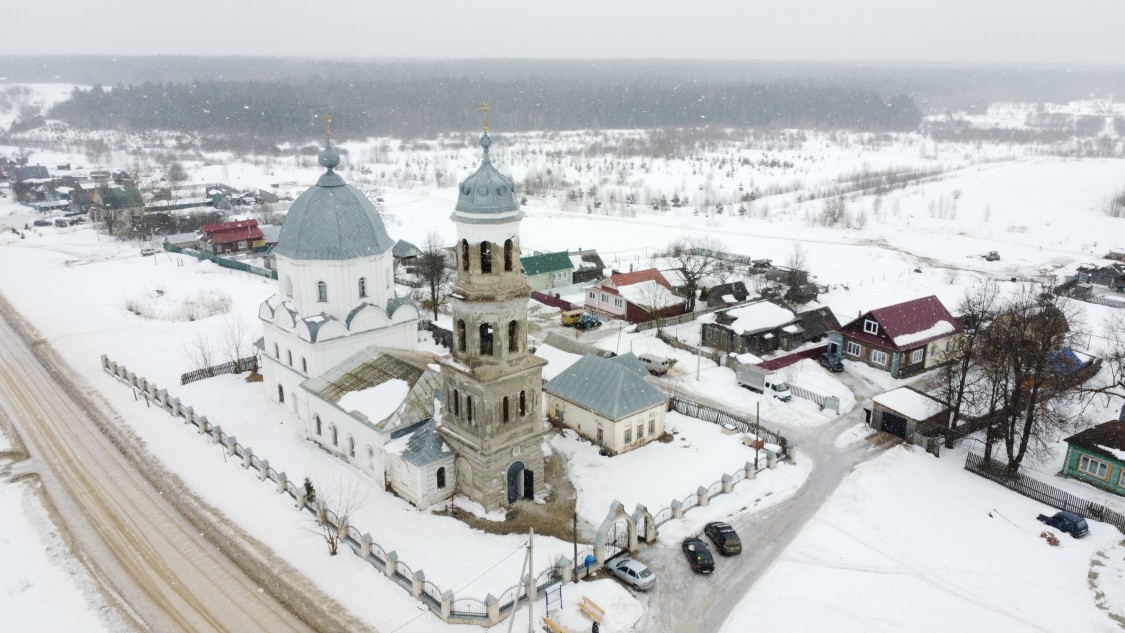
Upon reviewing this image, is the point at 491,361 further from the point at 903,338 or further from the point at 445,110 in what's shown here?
the point at 445,110

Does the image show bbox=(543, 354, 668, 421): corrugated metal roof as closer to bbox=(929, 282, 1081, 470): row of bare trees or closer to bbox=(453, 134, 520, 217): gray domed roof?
bbox=(453, 134, 520, 217): gray domed roof

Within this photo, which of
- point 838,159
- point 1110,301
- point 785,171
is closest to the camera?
point 1110,301

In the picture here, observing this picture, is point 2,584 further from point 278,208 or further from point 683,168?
point 683,168

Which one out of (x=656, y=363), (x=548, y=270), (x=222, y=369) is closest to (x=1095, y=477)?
(x=656, y=363)

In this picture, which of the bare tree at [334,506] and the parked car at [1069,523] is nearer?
the bare tree at [334,506]

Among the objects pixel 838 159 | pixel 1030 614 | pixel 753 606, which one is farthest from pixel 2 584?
pixel 838 159

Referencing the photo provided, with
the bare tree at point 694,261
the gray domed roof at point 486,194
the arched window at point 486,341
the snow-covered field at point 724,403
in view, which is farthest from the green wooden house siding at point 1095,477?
the bare tree at point 694,261

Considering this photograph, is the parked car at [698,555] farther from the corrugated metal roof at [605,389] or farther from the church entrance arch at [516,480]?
the corrugated metal roof at [605,389]
